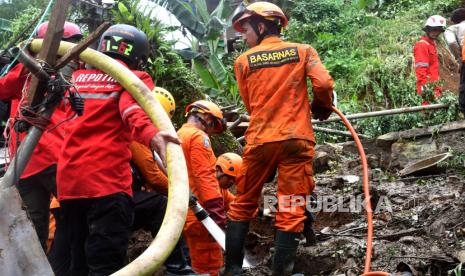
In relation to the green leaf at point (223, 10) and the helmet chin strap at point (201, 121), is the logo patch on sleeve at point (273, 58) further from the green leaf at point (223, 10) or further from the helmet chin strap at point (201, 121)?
the green leaf at point (223, 10)

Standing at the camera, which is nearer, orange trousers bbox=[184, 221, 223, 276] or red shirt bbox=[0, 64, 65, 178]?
red shirt bbox=[0, 64, 65, 178]

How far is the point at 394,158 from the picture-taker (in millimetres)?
10047

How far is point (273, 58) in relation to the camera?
17.4ft

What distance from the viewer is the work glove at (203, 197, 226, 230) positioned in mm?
5938

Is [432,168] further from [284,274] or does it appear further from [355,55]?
[355,55]

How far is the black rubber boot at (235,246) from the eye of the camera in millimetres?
5227

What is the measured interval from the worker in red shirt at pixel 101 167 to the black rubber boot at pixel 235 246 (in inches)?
39.7

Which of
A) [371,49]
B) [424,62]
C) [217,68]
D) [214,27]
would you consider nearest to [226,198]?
[424,62]

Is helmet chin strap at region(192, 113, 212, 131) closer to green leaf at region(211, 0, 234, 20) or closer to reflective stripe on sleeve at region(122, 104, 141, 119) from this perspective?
reflective stripe on sleeve at region(122, 104, 141, 119)

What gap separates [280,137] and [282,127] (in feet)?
0.29

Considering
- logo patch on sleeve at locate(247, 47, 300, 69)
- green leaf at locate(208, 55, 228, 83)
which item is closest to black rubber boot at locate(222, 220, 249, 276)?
logo patch on sleeve at locate(247, 47, 300, 69)

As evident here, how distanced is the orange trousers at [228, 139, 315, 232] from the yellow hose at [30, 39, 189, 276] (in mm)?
1954

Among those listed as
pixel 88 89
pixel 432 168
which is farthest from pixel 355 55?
pixel 88 89

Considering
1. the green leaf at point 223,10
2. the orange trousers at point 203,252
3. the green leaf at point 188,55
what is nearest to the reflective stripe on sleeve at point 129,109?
A: the orange trousers at point 203,252
